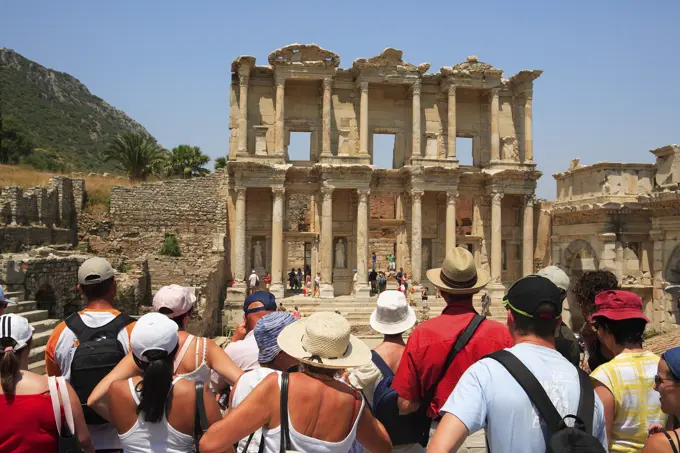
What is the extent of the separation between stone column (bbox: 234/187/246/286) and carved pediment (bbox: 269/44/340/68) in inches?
234

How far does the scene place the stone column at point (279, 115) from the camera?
25.9m

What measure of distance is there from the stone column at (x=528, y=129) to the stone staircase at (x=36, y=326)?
74.0 feet

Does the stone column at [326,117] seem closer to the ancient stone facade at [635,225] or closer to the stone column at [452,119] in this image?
the stone column at [452,119]

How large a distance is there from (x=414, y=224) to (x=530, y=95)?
8.77 metres

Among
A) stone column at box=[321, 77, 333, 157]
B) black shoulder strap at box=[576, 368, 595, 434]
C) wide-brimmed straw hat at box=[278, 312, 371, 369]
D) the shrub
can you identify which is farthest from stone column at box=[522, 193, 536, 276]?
black shoulder strap at box=[576, 368, 595, 434]

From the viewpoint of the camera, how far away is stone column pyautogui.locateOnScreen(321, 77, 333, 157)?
2609 cm

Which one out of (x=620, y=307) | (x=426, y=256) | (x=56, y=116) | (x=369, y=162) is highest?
(x=56, y=116)

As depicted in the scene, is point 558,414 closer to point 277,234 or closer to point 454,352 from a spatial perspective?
point 454,352

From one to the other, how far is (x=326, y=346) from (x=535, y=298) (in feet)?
4.18

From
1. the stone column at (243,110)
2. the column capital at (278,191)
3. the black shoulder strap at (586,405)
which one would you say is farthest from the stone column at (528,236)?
the black shoulder strap at (586,405)

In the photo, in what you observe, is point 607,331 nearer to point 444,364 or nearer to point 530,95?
point 444,364

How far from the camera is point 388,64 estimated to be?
26.8 metres

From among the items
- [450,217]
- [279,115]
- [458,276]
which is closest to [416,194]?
[450,217]

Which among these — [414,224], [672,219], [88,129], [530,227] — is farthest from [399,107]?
[88,129]
